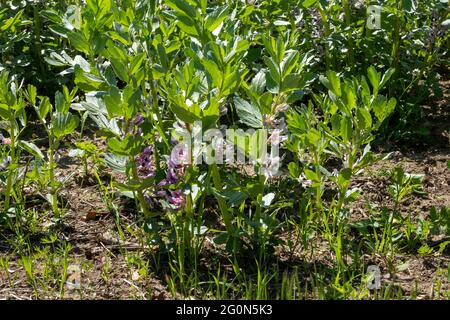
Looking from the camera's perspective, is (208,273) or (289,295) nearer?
(289,295)

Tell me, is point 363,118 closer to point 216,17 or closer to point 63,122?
point 216,17

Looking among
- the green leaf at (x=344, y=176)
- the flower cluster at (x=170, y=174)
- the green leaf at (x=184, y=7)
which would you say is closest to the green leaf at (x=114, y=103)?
the flower cluster at (x=170, y=174)

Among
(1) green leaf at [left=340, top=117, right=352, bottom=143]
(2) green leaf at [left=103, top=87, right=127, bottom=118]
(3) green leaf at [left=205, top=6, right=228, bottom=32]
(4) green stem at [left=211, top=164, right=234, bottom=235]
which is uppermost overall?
(3) green leaf at [left=205, top=6, right=228, bottom=32]

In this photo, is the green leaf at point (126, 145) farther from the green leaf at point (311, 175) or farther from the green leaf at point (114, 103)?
the green leaf at point (311, 175)

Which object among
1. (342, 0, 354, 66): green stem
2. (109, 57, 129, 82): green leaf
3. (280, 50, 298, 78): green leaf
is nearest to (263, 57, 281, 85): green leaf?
(280, 50, 298, 78): green leaf

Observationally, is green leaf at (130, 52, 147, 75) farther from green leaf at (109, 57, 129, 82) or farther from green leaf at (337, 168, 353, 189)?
green leaf at (337, 168, 353, 189)

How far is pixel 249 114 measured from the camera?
10.5 feet

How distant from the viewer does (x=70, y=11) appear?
11.7 ft

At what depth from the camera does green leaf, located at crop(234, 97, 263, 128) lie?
10.5 feet

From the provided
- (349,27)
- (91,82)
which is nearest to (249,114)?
(91,82)
